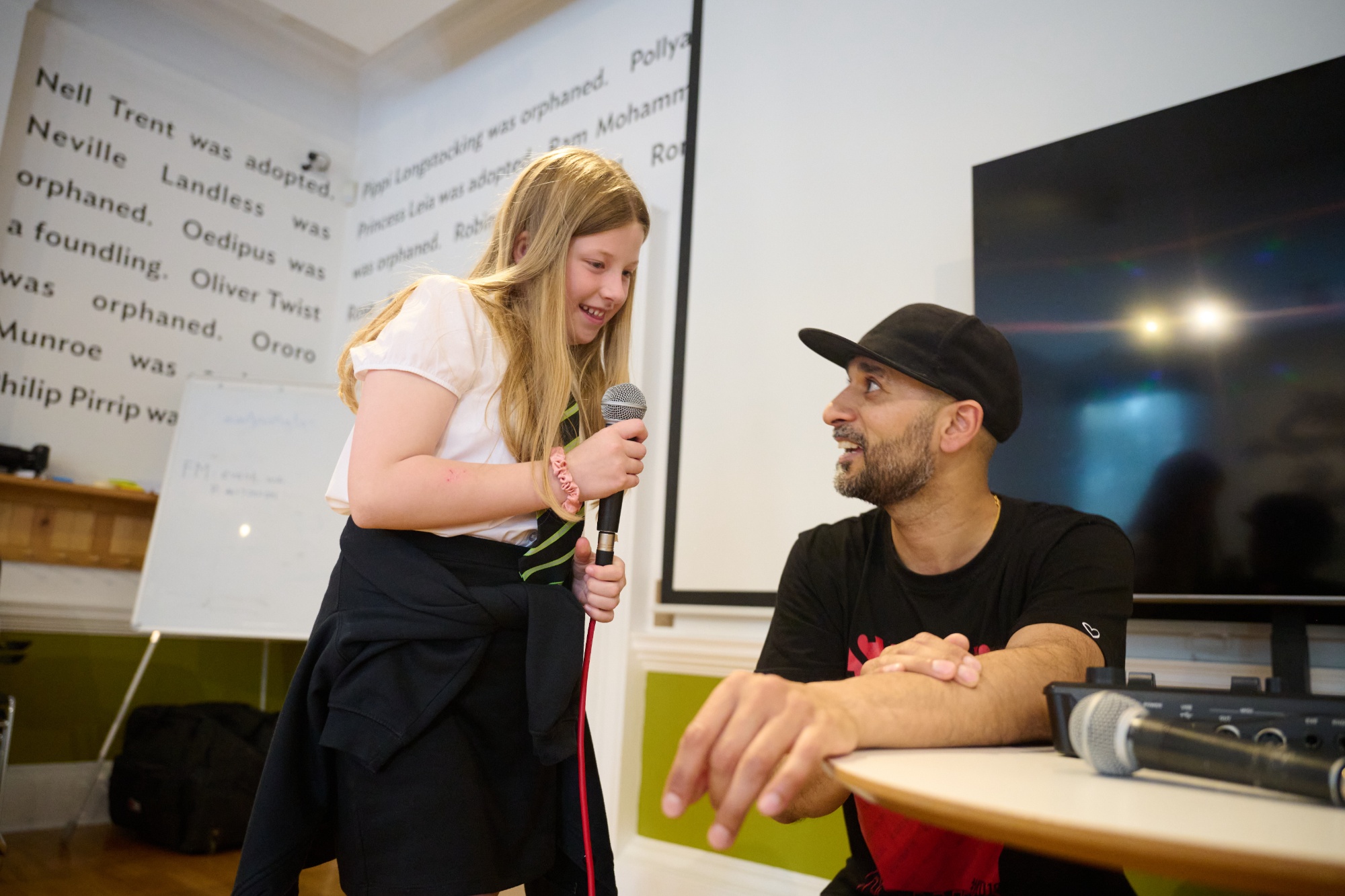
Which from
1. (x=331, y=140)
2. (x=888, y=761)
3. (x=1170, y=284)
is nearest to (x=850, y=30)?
(x=1170, y=284)

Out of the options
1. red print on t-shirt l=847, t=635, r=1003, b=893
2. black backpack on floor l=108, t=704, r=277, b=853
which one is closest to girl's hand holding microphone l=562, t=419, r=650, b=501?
red print on t-shirt l=847, t=635, r=1003, b=893

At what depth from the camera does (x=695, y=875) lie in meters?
2.26

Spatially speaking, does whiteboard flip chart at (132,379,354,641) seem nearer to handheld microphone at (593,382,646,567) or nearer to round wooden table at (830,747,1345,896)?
handheld microphone at (593,382,646,567)

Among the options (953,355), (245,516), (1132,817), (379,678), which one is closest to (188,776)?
(245,516)

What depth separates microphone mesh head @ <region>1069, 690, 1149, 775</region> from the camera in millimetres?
652

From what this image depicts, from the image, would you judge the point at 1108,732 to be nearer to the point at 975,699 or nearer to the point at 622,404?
the point at 975,699

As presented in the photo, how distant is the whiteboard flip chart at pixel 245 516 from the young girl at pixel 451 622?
93.8 inches

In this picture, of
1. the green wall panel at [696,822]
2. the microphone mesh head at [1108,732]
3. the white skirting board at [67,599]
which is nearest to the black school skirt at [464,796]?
the microphone mesh head at [1108,732]

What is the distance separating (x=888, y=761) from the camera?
0.65 metres

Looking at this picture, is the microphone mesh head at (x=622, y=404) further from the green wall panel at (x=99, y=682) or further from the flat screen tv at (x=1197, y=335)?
the green wall panel at (x=99, y=682)

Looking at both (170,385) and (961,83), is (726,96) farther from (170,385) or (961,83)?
(170,385)

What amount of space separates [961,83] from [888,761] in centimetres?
208

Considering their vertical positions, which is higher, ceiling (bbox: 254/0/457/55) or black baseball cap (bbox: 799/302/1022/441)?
ceiling (bbox: 254/0/457/55)

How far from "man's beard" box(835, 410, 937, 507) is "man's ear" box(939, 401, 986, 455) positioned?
20 millimetres
